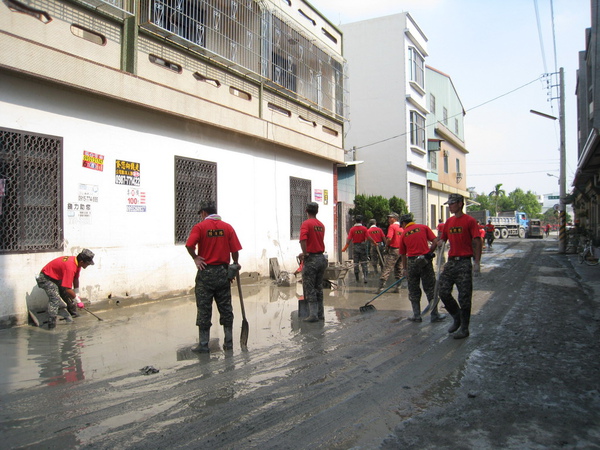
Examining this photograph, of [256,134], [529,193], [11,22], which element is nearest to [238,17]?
[256,134]

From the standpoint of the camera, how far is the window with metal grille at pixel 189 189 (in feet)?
32.2

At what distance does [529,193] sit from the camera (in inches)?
3447

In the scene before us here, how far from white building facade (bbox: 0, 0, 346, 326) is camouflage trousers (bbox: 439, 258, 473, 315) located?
5.62 m

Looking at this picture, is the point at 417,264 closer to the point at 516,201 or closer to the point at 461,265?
the point at 461,265

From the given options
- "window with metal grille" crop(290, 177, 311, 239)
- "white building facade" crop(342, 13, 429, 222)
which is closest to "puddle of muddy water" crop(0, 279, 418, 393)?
"window with metal grille" crop(290, 177, 311, 239)

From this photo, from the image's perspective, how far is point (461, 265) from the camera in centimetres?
612

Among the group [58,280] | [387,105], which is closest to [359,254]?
[58,280]

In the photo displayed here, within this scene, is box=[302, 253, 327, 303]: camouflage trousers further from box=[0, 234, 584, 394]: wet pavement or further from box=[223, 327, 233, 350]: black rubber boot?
box=[223, 327, 233, 350]: black rubber boot

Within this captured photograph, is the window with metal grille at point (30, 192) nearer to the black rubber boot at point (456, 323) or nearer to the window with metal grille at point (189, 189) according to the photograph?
the window with metal grille at point (189, 189)

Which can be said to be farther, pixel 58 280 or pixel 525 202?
pixel 525 202

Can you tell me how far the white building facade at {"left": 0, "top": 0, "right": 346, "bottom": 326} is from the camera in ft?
22.9

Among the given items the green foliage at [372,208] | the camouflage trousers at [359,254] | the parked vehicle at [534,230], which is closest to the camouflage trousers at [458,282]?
the camouflage trousers at [359,254]

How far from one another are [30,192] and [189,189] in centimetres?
346

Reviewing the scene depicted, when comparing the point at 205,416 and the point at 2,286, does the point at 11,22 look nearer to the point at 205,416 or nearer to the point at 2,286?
the point at 2,286
